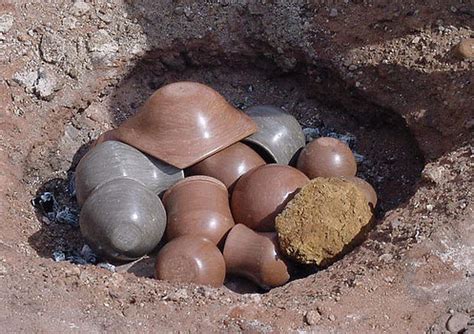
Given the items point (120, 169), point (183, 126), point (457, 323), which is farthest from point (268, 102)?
point (457, 323)

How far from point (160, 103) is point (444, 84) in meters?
2.15

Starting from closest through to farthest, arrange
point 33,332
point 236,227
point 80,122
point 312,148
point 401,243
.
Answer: point 33,332 < point 401,243 < point 236,227 < point 312,148 < point 80,122

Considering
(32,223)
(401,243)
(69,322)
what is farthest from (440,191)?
(32,223)

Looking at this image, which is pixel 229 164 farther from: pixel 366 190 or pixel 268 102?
pixel 268 102

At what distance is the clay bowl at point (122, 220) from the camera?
5953 millimetres

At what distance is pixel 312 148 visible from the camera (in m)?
6.50

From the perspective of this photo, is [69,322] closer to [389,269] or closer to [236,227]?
[236,227]

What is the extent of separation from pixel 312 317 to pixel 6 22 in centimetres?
403

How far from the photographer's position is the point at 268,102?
303 inches

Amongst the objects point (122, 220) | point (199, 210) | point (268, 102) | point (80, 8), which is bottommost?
point (268, 102)

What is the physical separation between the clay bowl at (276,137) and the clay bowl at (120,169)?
657mm

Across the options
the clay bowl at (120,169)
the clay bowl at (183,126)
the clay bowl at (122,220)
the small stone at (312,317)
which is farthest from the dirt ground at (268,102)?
the clay bowl at (183,126)

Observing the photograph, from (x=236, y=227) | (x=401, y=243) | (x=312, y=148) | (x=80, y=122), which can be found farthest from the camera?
(x=80, y=122)

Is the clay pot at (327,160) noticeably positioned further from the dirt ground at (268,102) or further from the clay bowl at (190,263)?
the clay bowl at (190,263)
